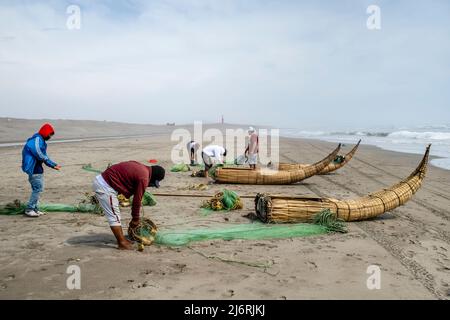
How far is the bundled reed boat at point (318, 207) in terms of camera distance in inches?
275

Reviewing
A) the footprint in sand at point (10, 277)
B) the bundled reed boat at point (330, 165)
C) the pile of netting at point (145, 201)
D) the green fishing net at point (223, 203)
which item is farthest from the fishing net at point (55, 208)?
the bundled reed boat at point (330, 165)

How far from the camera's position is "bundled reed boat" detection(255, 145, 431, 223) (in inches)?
275

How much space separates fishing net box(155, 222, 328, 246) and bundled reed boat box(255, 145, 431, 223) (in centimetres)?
27

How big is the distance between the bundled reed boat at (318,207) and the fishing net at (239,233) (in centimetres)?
27

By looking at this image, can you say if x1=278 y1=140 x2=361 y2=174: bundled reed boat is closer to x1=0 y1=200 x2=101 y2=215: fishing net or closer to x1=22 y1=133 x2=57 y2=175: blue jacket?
x1=0 y1=200 x2=101 y2=215: fishing net

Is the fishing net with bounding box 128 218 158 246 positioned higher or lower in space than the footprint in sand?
higher

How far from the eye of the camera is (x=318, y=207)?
7027 mm

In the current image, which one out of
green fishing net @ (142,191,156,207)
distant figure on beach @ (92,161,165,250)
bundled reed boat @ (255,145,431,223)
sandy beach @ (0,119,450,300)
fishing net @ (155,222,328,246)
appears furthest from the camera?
green fishing net @ (142,191,156,207)

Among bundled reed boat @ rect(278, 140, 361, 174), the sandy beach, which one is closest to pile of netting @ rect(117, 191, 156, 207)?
the sandy beach

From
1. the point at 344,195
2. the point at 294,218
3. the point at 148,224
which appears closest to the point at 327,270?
the point at 294,218

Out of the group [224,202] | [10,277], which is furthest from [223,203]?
[10,277]
